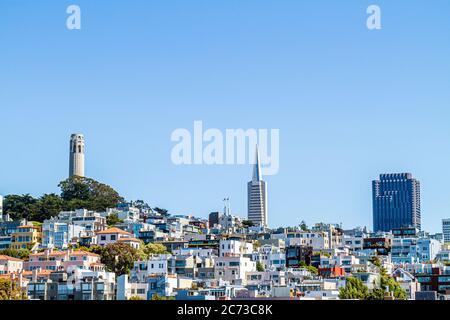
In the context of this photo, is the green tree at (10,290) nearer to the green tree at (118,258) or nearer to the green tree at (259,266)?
the green tree at (118,258)

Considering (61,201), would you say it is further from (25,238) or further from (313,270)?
(313,270)

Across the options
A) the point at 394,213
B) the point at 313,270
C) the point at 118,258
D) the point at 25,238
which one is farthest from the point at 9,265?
the point at 394,213

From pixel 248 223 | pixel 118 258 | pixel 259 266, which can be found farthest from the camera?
pixel 248 223

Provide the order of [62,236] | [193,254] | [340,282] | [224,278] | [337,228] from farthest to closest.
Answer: [337,228], [62,236], [193,254], [224,278], [340,282]

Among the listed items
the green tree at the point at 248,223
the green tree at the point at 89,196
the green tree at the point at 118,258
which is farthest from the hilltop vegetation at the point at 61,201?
the green tree at the point at 118,258

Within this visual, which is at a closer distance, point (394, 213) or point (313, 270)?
point (313, 270)

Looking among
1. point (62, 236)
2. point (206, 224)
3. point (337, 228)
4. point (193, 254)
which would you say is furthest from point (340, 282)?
point (206, 224)

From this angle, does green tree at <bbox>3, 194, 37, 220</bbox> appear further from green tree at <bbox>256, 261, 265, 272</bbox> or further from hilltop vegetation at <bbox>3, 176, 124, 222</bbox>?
green tree at <bbox>256, 261, 265, 272</bbox>
